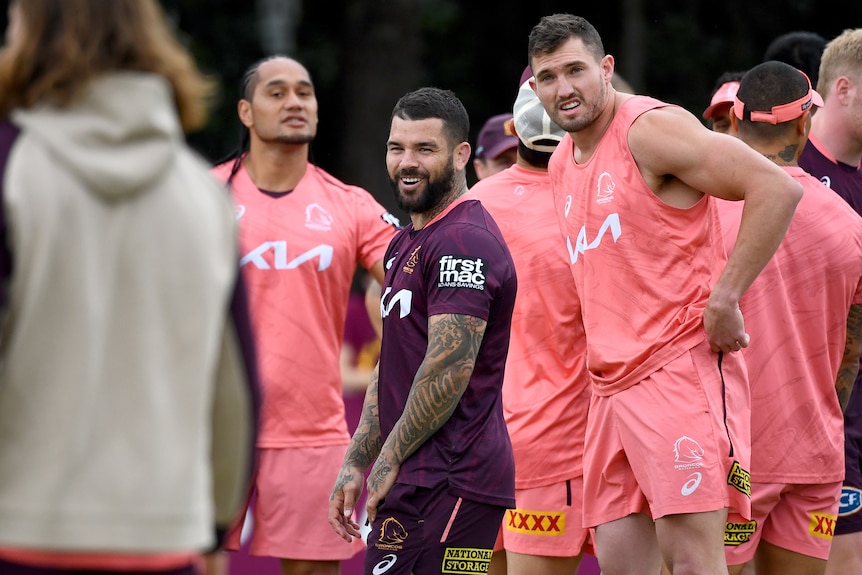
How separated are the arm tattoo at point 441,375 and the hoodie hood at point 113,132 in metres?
1.94

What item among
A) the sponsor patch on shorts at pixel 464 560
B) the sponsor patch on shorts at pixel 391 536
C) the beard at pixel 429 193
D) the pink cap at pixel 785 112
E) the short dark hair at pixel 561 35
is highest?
the short dark hair at pixel 561 35

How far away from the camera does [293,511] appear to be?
5.80m

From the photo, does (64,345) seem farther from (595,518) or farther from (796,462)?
(796,462)

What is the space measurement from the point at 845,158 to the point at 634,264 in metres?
2.11

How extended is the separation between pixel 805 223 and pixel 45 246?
368 centimetres

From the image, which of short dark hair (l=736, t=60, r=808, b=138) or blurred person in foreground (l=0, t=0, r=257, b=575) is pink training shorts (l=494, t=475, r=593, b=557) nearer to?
short dark hair (l=736, t=60, r=808, b=138)

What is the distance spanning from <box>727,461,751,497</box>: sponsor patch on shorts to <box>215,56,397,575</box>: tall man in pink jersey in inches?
79.0

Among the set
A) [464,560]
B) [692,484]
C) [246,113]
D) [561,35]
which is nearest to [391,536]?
[464,560]

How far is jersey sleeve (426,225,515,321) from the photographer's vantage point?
427cm

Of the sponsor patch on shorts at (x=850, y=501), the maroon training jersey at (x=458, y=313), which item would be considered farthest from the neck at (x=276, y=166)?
the sponsor patch on shorts at (x=850, y=501)

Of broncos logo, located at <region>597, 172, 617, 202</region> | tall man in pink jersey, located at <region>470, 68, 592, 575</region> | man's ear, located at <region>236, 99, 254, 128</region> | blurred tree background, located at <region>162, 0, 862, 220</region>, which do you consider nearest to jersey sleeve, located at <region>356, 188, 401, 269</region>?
man's ear, located at <region>236, 99, 254, 128</region>

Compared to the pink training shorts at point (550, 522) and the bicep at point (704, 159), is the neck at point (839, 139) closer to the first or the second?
the bicep at point (704, 159)

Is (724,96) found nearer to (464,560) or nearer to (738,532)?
(738,532)

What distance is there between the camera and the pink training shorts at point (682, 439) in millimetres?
4320
